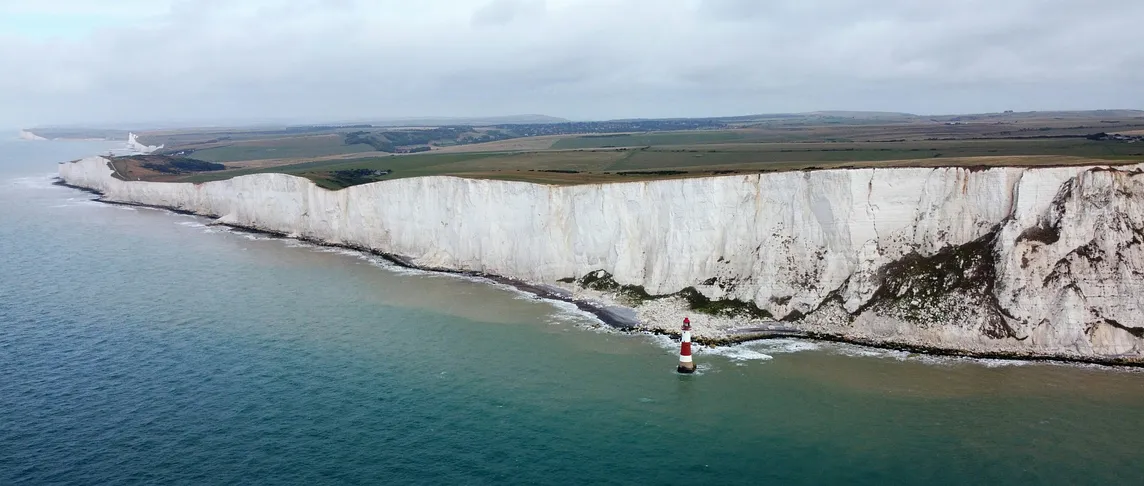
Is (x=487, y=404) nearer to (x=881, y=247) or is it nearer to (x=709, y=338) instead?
(x=709, y=338)

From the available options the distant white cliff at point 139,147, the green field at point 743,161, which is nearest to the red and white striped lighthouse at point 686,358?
the green field at point 743,161

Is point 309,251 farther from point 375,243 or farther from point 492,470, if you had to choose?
point 492,470

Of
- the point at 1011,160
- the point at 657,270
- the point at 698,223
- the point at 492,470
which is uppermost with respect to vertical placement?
the point at 1011,160

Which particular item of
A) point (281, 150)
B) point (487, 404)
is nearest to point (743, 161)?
point (487, 404)

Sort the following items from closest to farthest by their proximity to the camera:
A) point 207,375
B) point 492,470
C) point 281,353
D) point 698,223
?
point 492,470 < point 207,375 < point 281,353 < point 698,223

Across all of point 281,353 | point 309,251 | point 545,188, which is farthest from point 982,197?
point 309,251

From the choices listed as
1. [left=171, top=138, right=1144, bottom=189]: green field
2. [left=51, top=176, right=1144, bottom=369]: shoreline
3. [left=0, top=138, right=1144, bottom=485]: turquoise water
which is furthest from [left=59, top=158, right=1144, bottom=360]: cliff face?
[left=0, top=138, right=1144, bottom=485]: turquoise water
